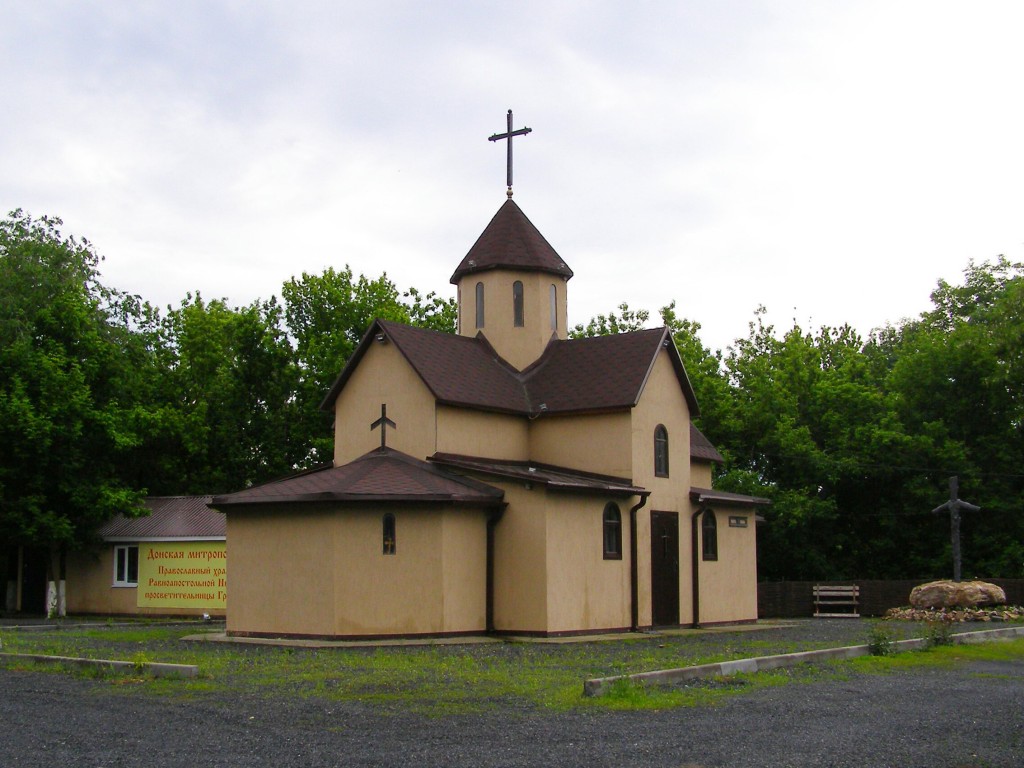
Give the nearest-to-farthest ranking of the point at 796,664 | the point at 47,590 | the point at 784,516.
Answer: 1. the point at 796,664
2. the point at 47,590
3. the point at 784,516

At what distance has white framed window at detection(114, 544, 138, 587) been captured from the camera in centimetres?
3538

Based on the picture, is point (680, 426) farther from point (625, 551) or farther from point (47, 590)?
point (47, 590)

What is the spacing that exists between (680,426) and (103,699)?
60.7 ft

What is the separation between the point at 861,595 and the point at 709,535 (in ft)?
30.1

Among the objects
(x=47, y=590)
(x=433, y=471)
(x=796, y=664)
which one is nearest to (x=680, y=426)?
(x=433, y=471)

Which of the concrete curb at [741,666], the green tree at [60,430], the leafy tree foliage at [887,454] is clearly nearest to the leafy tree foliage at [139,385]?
the green tree at [60,430]

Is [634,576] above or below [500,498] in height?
below

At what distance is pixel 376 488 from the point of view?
22.7 metres

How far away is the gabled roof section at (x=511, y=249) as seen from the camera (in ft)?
98.8

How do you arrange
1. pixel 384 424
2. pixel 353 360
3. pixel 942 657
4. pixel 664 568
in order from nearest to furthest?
pixel 942 657
pixel 384 424
pixel 353 360
pixel 664 568

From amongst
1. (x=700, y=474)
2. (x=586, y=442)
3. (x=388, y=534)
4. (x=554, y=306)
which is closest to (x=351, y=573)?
(x=388, y=534)

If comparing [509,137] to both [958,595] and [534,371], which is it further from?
[958,595]

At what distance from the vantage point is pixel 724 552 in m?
30.1

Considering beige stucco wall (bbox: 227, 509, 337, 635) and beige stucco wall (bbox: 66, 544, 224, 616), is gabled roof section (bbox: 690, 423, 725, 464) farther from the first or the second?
beige stucco wall (bbox: 66, 544, 224, 616)
